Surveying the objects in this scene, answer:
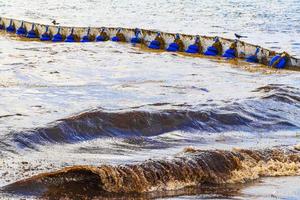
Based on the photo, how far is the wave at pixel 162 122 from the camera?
1375cm

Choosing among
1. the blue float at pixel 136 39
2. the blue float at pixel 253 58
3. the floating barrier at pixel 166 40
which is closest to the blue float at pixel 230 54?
the floating barrier at pixel 166 40

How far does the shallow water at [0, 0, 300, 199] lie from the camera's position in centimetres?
1237

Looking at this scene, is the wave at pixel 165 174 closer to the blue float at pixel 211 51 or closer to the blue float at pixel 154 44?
the blue float at pixel 211 51

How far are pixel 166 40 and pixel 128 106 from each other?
14.9m

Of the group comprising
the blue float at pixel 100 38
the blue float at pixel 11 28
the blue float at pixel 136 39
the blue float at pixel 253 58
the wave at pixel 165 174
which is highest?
the wave at pixel 165 174

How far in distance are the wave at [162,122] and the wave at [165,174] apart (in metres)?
2.80

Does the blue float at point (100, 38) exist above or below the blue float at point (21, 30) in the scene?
above

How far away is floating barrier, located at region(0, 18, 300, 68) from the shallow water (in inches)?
35.3

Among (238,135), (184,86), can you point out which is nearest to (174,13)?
(184,86)

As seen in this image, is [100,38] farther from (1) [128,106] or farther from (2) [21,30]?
(1) [128,106]

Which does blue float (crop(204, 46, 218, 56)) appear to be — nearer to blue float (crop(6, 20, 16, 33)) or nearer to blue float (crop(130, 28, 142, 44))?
blue float (crop(130, 28, 142, 44))

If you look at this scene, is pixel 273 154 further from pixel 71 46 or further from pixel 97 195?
pixel 71 46

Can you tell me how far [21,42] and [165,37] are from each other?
834cm

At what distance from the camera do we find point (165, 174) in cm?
1054
